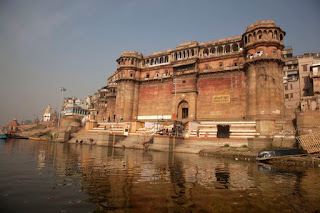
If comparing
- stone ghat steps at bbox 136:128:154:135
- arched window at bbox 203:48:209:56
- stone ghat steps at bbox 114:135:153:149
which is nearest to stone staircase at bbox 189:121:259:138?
stone ghat steps at bbox 114:135:153:149

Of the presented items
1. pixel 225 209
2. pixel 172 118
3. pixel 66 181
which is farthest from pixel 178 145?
pixel 225 209

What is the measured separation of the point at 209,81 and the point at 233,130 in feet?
44.0

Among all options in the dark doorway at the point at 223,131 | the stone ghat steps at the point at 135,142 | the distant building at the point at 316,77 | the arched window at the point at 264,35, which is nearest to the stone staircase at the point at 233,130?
the dark doorway at the point at 223,131

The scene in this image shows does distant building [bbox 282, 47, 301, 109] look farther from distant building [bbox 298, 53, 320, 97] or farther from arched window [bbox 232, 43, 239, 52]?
arched window [bbox 232, 43, 239, 52]

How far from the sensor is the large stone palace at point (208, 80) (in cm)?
3506

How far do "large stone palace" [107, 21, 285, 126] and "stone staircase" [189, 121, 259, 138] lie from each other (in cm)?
241

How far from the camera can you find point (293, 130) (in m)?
28.9

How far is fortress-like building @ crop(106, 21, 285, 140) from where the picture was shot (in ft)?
115

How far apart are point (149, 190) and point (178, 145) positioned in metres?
22.1

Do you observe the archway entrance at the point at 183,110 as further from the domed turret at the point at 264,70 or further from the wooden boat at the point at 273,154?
the wooden boat at the point at 273,154

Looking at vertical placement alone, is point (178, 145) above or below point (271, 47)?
below

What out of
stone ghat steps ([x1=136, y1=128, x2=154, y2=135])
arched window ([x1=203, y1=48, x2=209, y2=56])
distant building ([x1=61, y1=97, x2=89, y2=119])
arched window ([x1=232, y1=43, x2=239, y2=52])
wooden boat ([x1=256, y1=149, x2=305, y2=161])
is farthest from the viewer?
distant building ([x1=61, y1=97, x2=89, y2=119])

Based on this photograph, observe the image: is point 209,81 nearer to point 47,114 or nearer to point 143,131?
point 143,131

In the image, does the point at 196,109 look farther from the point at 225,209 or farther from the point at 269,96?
the point at 225,209
